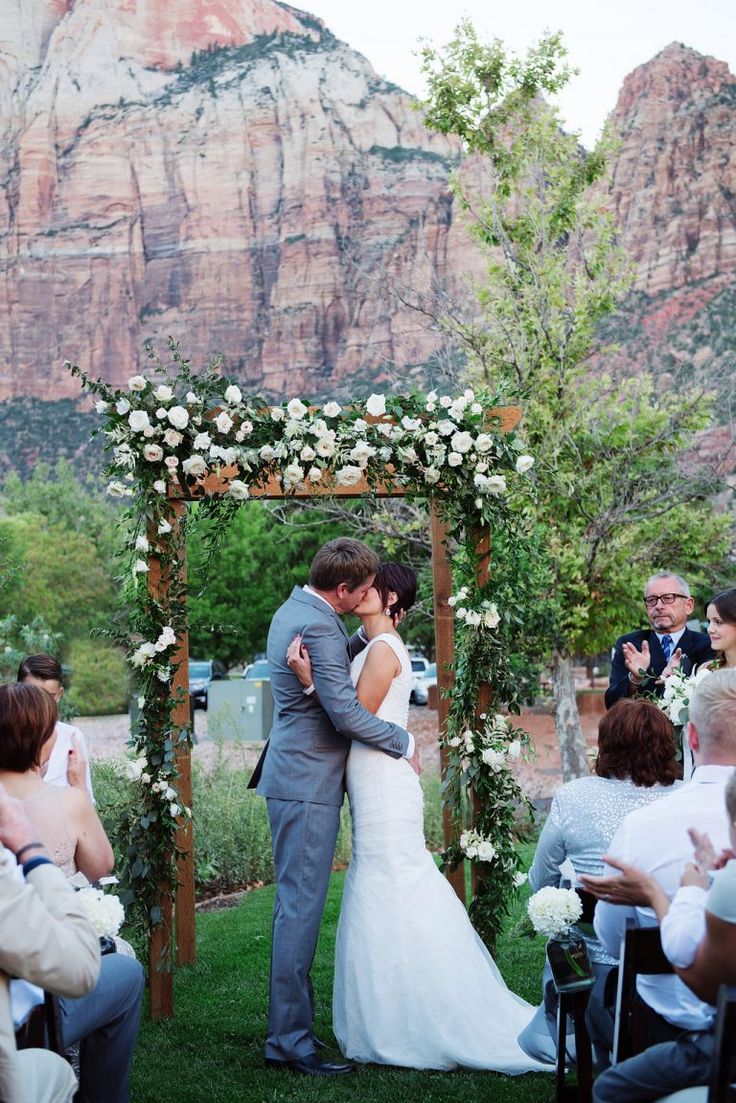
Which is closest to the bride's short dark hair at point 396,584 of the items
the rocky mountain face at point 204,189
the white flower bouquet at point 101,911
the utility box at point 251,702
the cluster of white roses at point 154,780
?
the cluster of white roses at point 154,780

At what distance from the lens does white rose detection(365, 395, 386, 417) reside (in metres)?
5.52

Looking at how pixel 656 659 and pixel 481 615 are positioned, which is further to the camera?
pixel 656 659

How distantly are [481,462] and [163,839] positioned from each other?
242 centimetres

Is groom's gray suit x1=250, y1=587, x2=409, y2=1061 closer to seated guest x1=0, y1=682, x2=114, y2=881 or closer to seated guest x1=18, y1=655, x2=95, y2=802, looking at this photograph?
seated guest x1=18, y1=655, x2=95, y2=802

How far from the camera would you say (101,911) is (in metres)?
3.28

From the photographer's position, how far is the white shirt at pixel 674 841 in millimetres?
2797

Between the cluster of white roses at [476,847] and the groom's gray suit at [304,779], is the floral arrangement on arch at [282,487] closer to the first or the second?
the cluster of white roses at [476,847]

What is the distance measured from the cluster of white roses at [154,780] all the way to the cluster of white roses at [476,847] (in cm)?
140

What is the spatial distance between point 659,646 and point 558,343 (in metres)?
7.24

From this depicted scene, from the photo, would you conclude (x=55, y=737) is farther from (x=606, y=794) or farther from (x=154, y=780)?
(x=606, y=794)

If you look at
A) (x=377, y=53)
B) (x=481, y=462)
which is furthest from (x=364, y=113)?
(x=481, y=462)

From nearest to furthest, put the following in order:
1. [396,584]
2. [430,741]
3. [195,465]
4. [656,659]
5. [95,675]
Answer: [396,584]
[195,465]
[656,659]
[430,741]
[95,675]

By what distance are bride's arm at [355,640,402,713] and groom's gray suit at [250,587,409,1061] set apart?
0.44ft

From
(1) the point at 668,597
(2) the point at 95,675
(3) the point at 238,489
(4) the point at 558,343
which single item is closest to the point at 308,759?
(3) the point at 238,489
